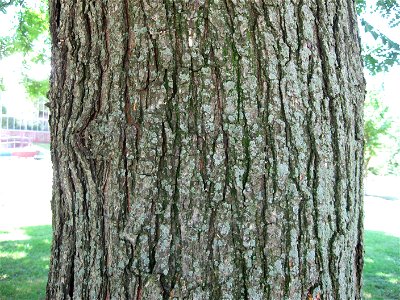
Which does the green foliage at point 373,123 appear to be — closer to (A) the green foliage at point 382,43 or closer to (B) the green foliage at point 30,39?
(A) the green foliage at point 382,43

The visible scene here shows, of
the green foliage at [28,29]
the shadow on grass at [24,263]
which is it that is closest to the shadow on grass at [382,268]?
the shadow on grass at [24,263]

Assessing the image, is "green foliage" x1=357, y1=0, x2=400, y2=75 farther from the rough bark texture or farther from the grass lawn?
the rough bark texture

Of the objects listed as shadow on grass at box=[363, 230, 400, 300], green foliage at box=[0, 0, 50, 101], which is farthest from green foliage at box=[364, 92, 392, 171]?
green foliage at box=[0, 0, 50, 101]

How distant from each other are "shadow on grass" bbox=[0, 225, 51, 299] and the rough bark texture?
4.74 m

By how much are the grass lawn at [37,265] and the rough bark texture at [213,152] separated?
4770mm

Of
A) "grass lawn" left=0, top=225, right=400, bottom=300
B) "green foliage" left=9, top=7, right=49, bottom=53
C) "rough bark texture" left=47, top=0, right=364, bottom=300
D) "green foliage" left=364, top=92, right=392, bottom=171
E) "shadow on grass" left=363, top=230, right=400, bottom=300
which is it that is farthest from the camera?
"green foliage" left=364, top=92, right=392, bottom=171

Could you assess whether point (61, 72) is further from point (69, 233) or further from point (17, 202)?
point (17, 202)

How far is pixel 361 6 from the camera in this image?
531cm

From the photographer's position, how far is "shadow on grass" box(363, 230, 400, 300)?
6.29 m

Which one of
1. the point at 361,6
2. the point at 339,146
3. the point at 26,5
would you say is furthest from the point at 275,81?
the point at 26,5

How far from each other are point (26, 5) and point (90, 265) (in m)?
6.02

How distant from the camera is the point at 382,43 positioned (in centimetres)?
520

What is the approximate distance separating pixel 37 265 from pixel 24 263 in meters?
0.25

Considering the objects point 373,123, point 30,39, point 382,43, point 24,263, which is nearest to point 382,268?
point 382,43
